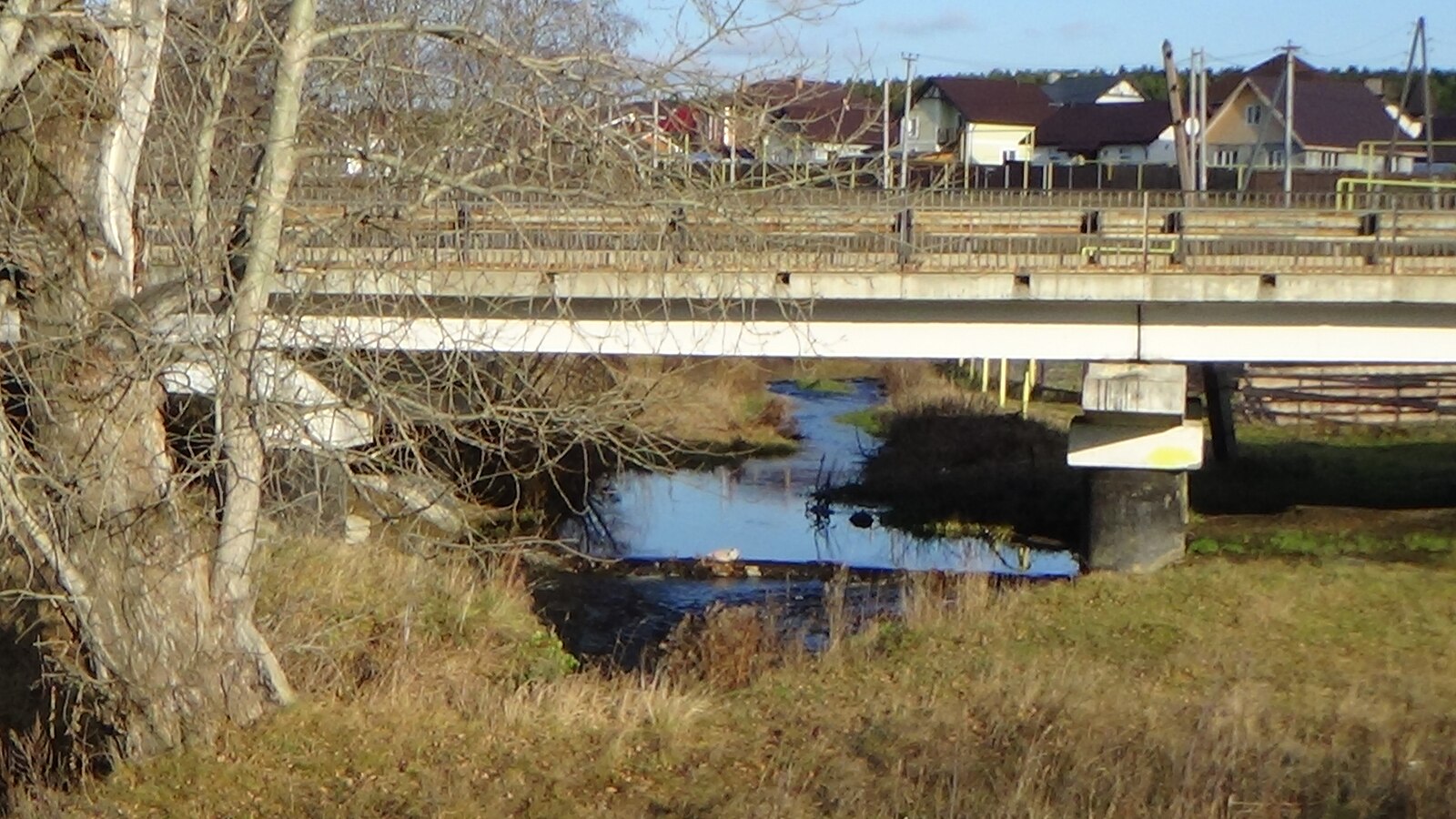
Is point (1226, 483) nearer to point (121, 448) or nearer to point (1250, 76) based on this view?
point (121, 448)

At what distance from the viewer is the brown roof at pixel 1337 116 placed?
67.3 m

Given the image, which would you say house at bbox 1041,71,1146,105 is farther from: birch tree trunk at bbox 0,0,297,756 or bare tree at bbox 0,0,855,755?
birch tree trunk at bbox 0,0,297,756

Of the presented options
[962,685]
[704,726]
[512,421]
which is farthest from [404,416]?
[962,685]

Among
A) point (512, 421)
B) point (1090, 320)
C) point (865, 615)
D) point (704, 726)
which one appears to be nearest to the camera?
point (512, 421)

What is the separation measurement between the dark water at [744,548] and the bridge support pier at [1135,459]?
5.77 feet

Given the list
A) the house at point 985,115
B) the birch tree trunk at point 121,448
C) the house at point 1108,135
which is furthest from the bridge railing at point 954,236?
the house at point 1108,135

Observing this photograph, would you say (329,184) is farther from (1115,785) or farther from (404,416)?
(1115,785)

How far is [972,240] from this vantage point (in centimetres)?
1864

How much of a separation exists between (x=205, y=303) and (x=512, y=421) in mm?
1661

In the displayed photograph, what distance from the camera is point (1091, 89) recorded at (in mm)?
100875

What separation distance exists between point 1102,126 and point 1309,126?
10144 millimetres

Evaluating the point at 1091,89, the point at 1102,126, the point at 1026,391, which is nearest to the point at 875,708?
the point at 1026,391

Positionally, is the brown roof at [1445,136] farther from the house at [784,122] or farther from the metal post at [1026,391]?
the house at [784,122]

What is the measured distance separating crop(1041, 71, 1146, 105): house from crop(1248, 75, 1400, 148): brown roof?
26057 millimetres
